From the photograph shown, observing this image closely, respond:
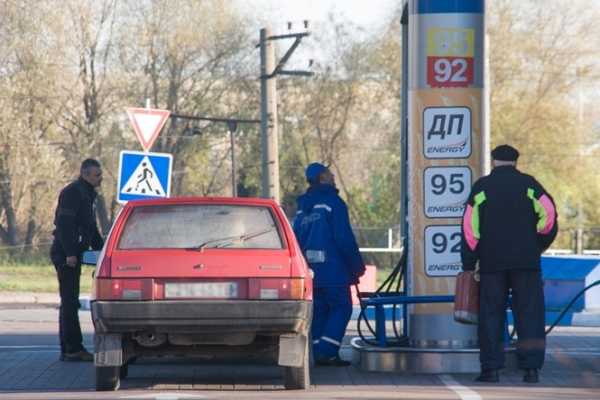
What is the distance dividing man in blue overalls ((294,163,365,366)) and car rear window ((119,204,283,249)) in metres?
2.18

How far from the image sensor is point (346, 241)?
41.9 ft

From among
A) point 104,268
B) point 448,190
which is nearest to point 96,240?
point 104,268

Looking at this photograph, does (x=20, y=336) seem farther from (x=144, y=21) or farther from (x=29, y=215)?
(x=29, y=215)

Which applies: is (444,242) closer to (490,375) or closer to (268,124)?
(490,375)

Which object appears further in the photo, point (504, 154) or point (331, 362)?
point (331, 362)

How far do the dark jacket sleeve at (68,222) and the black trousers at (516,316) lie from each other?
3866 millimetres

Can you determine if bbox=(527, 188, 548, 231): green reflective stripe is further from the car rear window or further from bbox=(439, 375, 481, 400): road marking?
the car rear window

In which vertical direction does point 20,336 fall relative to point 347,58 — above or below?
below

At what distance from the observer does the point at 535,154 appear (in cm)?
5144

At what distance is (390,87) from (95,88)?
1118 centimetres

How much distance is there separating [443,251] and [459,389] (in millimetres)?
1926

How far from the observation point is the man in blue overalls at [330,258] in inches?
505

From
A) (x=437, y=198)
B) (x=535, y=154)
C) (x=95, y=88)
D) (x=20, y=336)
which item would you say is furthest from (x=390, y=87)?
(x=437, y=198)

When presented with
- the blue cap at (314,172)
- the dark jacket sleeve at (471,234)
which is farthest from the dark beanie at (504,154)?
the blue cap at (314,172)
